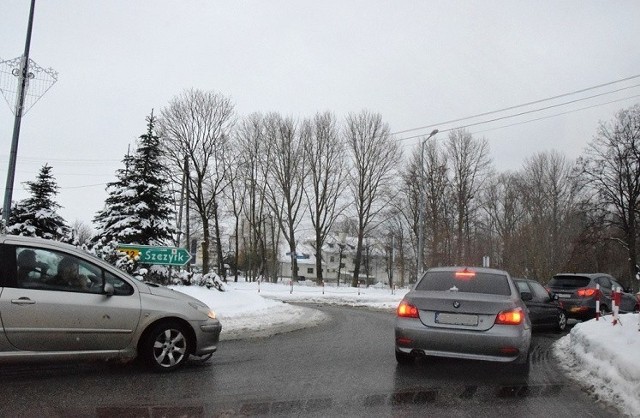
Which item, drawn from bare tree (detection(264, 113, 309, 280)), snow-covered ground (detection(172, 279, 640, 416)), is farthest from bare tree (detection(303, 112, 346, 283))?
snow-covered ground (detection(172, 279, 640, 416))

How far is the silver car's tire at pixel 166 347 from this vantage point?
20.6ft

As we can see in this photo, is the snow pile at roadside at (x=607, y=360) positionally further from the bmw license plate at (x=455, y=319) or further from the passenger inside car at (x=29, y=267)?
the passenger inside car at (x=29, y=267)

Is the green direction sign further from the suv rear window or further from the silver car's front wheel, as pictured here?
the suv rear window

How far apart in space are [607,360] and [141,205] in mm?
17999

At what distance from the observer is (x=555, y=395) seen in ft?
19.2

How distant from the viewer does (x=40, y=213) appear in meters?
22.1

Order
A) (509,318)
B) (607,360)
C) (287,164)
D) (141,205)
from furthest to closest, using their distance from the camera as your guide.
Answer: (287,164), (141,205), (607,360), (509,318)

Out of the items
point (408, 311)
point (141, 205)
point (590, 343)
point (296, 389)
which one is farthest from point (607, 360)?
point (141, 205)

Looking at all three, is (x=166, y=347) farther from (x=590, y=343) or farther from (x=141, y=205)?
(x=141, y=205)

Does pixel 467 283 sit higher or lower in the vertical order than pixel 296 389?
higher

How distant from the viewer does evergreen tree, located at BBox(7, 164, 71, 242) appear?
2162 cm

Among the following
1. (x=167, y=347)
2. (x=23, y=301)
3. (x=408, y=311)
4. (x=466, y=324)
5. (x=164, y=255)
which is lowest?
(x=167, y=347)

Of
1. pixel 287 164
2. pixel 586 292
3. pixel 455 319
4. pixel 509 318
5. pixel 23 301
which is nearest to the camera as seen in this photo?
pixel 23 301

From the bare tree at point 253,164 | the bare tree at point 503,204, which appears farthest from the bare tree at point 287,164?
the bare tree at point 503,204
